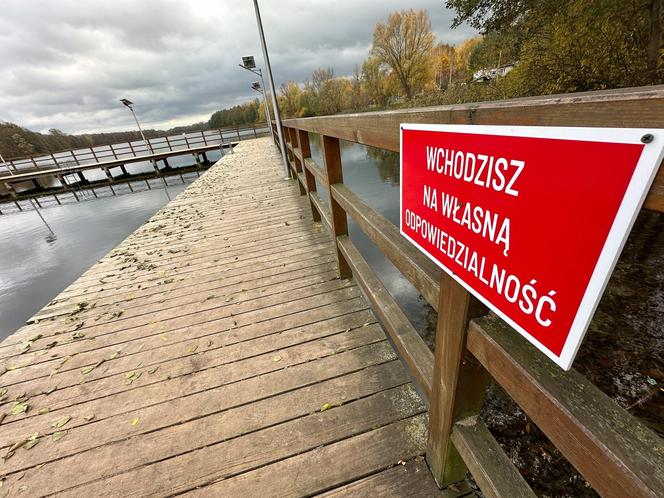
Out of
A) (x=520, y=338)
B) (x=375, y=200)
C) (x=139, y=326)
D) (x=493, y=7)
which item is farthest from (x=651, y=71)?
(x=139, y=326)

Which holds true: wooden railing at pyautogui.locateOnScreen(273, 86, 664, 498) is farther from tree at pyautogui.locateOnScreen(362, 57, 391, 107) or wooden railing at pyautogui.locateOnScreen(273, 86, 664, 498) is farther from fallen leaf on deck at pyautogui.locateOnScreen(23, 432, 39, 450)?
tree at pyautogui.locateOnScreen(362, 57, 391, 107)

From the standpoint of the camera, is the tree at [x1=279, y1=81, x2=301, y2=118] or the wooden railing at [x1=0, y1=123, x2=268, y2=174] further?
the tree at [x1=279, y1=81, x2=301, y2=118]

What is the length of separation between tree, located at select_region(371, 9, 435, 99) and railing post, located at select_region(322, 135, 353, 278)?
38.2 m

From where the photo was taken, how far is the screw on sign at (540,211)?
1.39 feet

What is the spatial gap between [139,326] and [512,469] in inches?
119

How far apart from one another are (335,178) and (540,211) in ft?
6.82

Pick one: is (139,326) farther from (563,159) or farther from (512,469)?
(563,159)

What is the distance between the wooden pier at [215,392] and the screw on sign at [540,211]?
4.18 feet

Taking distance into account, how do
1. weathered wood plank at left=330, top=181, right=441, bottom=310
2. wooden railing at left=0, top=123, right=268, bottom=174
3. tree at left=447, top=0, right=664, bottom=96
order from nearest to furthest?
weathered wood plank at left=330, top=181, right=441, bottom=310 < tree at left=447, top=0, right=664, bottom=96 < wooden railing at left=0, top=123, right=268, bottom=174

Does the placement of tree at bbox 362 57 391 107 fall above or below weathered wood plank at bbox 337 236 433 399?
above

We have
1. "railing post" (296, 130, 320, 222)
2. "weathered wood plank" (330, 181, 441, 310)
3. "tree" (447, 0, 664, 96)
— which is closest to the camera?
"weathered wood plank" (330, 181, 441, 310)

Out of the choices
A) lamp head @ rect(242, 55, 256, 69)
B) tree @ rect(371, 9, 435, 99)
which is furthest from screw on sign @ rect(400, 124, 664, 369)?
tree @ rect(371, 9, 435, 99)

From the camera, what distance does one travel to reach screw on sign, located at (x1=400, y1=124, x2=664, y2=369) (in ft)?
1.39

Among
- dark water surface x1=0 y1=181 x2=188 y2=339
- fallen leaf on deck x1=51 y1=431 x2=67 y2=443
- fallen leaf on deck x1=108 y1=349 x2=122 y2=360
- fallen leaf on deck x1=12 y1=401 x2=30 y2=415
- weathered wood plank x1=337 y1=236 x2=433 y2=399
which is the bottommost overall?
dark water surface x1=0 y1=181 x2=188 y2=339
